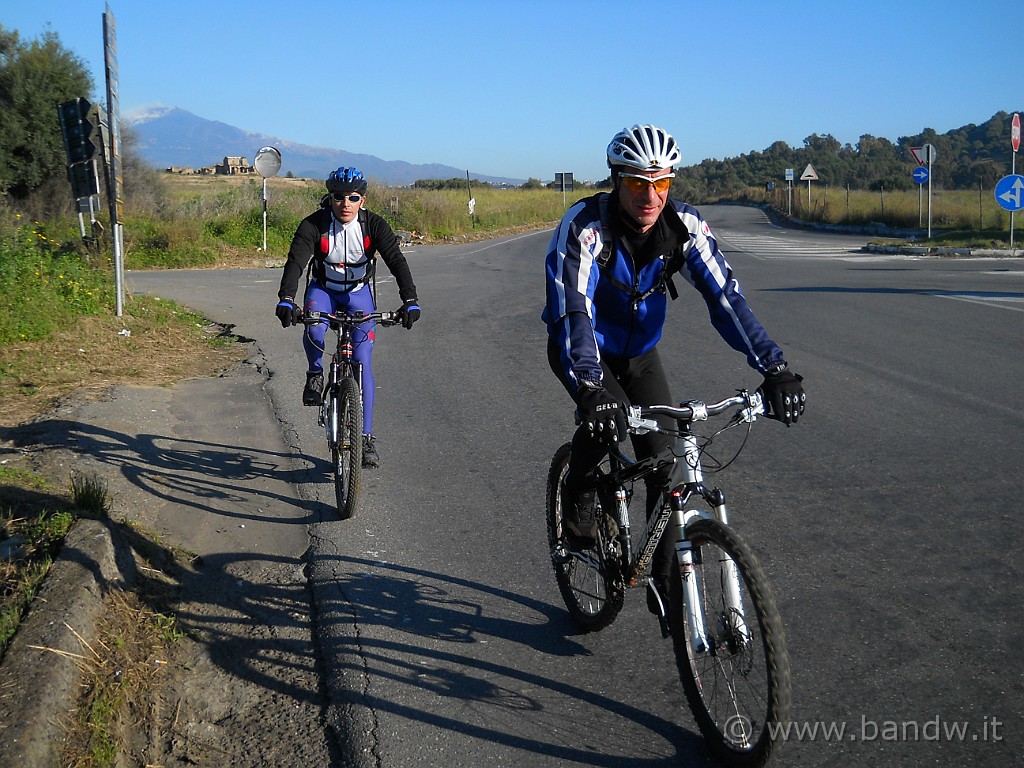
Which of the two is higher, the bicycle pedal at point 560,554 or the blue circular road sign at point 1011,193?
the blue circular road sign at point 1011,193

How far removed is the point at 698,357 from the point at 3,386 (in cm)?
687

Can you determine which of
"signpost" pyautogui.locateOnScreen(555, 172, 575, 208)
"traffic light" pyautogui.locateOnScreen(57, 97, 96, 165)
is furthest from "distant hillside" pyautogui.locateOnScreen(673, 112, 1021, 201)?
"traffic light" pyautogui.locateOnScreen(57, 97, 96, 165)

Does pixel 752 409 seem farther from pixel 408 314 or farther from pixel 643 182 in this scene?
pixel 408 314

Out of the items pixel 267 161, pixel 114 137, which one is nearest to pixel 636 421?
pixel 114 137

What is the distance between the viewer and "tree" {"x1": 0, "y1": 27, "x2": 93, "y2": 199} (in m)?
29.2

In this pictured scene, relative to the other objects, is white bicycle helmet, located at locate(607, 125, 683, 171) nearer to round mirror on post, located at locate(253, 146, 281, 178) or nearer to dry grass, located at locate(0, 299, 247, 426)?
dry grass, located at locate(0, 299, 247, 426)

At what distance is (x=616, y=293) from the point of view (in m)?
4.05

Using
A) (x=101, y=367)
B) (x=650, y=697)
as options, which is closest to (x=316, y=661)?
(x=650, y=697)

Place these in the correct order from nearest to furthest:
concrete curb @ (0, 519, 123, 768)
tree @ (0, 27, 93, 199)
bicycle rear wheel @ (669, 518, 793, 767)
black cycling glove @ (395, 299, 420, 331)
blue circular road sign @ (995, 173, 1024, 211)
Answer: bicycle rear wheel @ (669, 518, 793, 767) → concrete curb @ (0, 519, 123, 768) → black cycling glove @ (395, 299, 420, 331) → blue circular road sign @ (995, 173, 1024, 211) → tree @ (0, 27, 93, 199)

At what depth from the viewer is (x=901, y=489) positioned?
6113 millimetres

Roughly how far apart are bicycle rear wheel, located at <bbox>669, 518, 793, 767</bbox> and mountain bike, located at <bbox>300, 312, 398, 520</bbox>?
2946 millimetres

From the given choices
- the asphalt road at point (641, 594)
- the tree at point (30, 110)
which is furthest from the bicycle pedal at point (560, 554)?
the tree at point (30, 110)

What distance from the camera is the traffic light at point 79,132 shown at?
13.1m

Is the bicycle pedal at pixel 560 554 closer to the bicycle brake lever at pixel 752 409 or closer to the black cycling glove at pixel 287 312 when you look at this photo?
the bicycle brake lever at pixel 752 409
